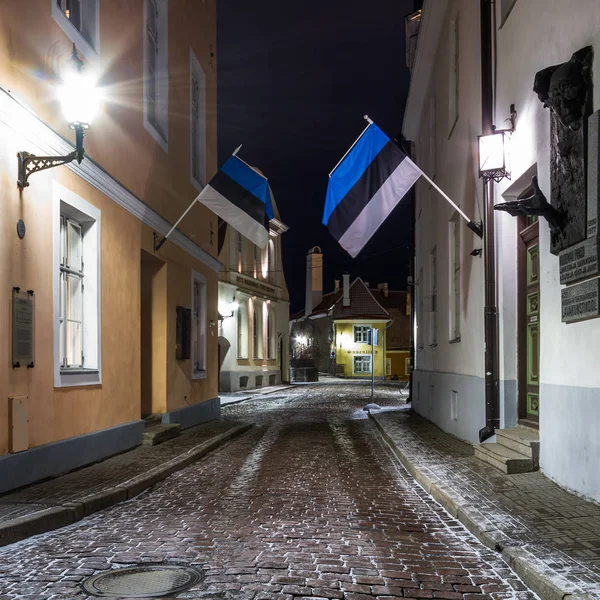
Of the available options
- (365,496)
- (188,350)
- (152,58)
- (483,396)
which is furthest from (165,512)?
(152,58)

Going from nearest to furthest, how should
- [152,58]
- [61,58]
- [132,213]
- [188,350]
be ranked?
[61,58], [132,213], [152,58], [188,350]

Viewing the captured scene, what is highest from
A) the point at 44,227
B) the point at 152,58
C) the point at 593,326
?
the point at 152,58

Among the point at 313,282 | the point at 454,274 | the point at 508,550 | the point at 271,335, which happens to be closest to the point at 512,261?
the point at 454,274

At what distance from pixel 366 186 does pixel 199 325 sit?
21.8 feet

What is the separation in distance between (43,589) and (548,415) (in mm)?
5441

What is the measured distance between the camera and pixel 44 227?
26.1ft

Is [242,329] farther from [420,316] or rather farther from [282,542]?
[282,542]

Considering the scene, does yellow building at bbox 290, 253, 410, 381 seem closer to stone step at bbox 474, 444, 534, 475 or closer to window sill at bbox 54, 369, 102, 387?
window sill at bbox 54, 369, 102, 387

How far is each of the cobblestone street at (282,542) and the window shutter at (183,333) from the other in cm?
475

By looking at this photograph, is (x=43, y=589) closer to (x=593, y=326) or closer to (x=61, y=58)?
(x=593, y=326)

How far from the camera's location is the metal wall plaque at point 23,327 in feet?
23.4

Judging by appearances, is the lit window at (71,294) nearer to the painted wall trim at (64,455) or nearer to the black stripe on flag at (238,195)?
the painted wall trim at (64,455)

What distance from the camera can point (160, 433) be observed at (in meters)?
11.6

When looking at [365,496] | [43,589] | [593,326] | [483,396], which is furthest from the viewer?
[483,396]
